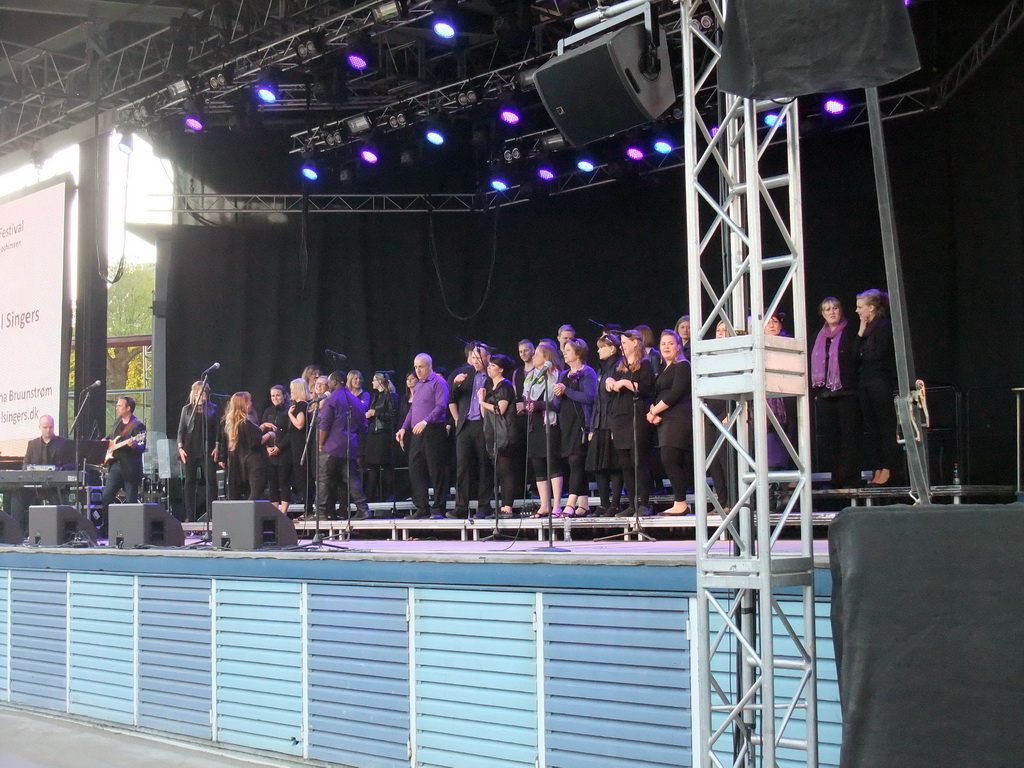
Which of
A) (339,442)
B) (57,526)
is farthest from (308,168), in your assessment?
(57,526)

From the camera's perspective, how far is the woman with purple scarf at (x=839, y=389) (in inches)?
294

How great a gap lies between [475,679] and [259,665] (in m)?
1.60

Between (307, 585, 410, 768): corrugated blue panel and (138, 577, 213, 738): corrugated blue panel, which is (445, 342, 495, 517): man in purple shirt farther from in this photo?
(307, 585, 410, 768): corrugated blue panel

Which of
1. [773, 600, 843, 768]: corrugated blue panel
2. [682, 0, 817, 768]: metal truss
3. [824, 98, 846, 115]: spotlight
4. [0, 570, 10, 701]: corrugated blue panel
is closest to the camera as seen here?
[682, 0, 817, 768]: metal truss

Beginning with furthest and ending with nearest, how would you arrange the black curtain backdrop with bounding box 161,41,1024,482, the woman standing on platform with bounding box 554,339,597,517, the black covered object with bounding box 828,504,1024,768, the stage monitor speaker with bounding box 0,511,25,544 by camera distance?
the black curtain backdrop with bounding box 161,41,1024,482
the stage monitor speaker with bounding box 0,511,25,544
the woman standing on platform with bounding box 554,339,597,517
the black covered object with bounding box 828,504,1024,768

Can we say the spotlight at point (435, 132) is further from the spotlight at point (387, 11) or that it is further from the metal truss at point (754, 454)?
the metal truss at point (754, 454)

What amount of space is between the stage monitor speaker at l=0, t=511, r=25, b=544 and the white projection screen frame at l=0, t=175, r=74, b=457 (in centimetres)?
279

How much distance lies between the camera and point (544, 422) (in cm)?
816

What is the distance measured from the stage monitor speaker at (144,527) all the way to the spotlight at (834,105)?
22.2 ft

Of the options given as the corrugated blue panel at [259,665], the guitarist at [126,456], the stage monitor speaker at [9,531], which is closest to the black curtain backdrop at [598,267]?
the guitarist at [126,456]

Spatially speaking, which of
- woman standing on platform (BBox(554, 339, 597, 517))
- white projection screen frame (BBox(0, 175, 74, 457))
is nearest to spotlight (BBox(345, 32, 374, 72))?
woman standing on platform (BBox(554, 339, 597, 517))

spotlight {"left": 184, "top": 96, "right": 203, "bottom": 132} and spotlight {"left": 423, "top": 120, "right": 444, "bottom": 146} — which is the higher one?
spotlight {"left": 184, "top": 96, "right": 203, "bottom": 132}

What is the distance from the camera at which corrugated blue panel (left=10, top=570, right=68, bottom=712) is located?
7.26 meters

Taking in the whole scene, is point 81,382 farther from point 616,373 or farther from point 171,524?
point 616,373
